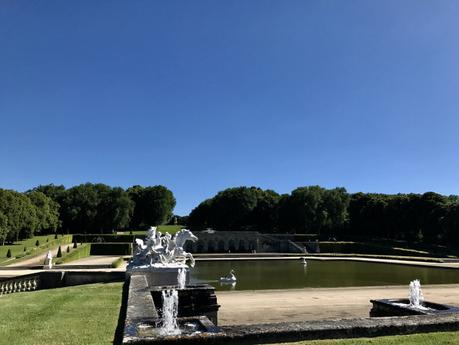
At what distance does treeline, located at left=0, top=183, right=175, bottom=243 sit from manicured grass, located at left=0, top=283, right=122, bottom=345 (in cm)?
4626

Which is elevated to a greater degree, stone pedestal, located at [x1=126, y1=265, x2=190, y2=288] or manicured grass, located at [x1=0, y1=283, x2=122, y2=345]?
stone pedestal, located at [x1=126, y1=265, x2=190, y2=288]

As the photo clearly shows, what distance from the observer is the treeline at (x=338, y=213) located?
7228 centimetres

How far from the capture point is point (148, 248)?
19.3 meters

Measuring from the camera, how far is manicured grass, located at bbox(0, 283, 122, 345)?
7930mm

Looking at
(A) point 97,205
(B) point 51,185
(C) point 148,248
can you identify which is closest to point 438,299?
(C) point 148,248

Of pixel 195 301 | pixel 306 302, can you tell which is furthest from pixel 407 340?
pixel 306 302

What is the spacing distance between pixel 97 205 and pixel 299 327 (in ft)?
271

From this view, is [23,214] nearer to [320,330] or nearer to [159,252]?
[159,252]

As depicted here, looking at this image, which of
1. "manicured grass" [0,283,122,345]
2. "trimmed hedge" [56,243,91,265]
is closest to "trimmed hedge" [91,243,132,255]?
"trimmed hedge" [56,243,91,265]

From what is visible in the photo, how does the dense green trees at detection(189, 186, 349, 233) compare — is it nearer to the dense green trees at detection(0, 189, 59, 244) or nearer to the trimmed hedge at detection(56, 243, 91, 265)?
the dense green trees at detection(0, 189, 59, 244)

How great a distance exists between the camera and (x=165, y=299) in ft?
34.3

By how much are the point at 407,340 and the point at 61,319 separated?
7.38m

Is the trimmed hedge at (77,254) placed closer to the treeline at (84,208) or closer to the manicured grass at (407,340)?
the treeline at (84,208)

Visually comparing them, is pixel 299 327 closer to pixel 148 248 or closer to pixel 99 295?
pixel 99 295
